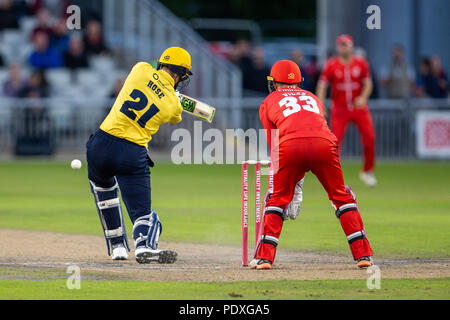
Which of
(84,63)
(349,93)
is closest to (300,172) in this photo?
(349,93)

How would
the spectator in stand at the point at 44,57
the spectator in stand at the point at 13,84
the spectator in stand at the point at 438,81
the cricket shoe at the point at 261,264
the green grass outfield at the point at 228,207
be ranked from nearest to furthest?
the cricket shoe at the point at 261,264
the green grass outfield at the point at 228,207
the spectator in stand at the point at 13,84
the spectator in stand at the point at 438,81
the spectator in stand at the point at 44,57

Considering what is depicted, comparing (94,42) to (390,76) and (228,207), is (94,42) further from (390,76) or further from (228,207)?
(228,207)

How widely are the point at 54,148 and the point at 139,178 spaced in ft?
55.4

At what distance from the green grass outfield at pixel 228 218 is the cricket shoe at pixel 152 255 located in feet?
3.79

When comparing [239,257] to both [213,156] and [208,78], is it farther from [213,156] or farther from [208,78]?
[208,78]

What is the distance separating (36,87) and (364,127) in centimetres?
1065

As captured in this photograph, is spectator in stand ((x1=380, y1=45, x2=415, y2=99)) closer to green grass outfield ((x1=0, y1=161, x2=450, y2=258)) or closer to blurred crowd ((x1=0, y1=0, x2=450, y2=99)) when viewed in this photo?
blurred crowd ((x1=0, y1=0, x2=450, y2=99))

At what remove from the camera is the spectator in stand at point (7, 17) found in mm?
29625

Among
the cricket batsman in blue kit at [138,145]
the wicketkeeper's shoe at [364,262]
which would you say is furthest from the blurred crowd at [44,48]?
the wicketkeeper's shoe at [364,262]

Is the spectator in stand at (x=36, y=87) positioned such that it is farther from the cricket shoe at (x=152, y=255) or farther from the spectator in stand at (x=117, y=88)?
the cricket shoe at (x=152, y=255)

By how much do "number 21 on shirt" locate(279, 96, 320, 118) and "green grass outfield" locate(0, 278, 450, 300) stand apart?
1.87 m

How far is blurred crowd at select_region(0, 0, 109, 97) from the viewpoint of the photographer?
1073 inches
